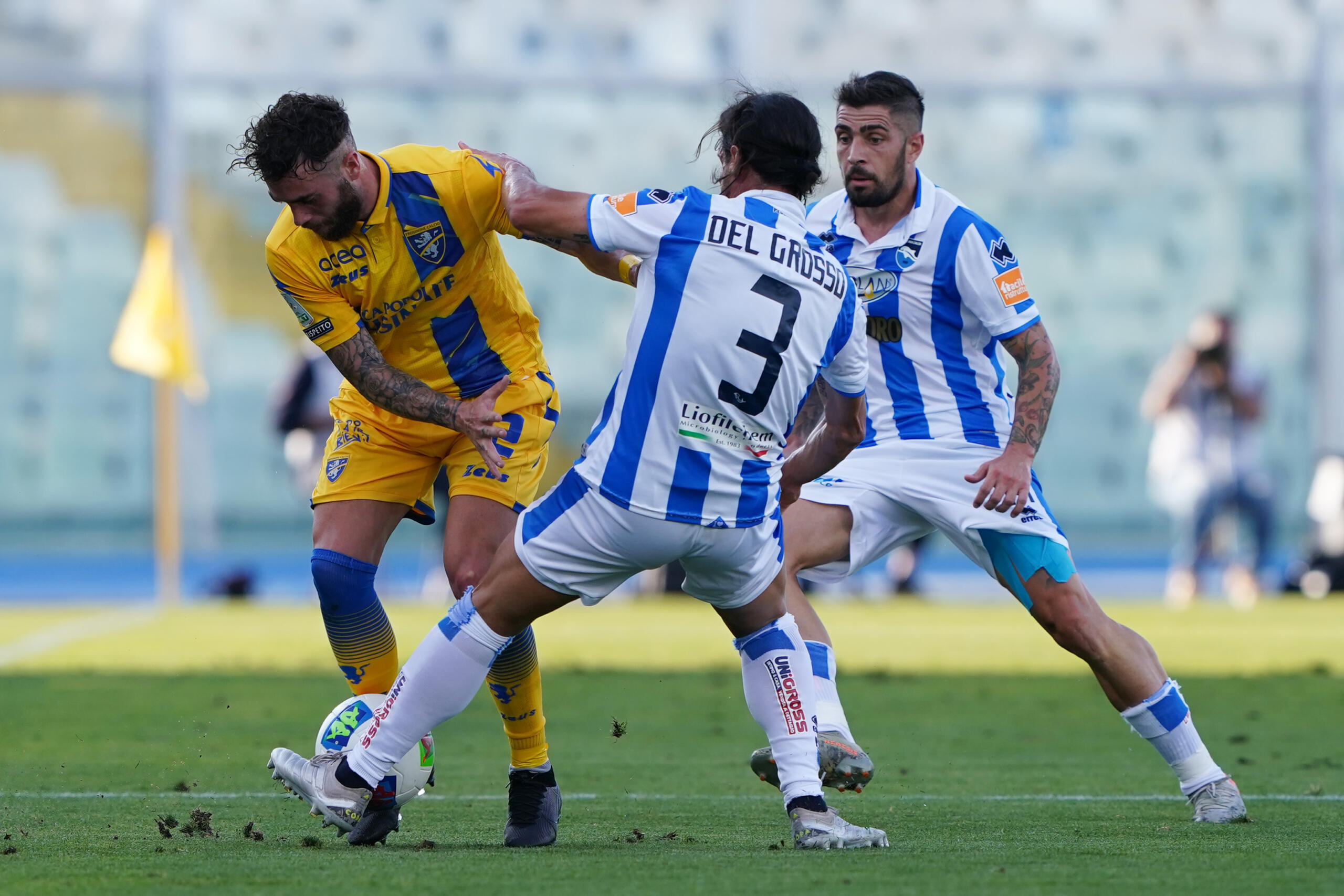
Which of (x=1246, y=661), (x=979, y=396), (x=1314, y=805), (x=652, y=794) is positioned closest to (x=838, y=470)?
(x=979, y=396)

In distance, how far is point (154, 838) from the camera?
476cm

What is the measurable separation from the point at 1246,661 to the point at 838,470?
16.4 feet

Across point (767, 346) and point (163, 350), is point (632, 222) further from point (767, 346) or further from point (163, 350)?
point (163, 350)

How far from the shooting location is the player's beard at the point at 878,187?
5.67 metres

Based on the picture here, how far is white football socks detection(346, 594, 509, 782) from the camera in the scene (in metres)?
4.49

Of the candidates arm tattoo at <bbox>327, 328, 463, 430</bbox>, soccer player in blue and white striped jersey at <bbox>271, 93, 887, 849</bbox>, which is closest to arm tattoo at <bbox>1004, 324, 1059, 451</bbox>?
soccer player in blue and white striped jersey at <bbox>271, 93, 887, 849</bbox>

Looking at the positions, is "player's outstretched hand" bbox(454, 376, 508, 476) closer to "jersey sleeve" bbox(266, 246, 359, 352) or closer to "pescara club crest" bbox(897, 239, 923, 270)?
"jersey sleeve" bbox(266, 246, 359, 352)

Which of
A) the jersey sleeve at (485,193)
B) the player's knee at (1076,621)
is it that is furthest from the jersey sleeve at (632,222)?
the player's knee at (1076,621)

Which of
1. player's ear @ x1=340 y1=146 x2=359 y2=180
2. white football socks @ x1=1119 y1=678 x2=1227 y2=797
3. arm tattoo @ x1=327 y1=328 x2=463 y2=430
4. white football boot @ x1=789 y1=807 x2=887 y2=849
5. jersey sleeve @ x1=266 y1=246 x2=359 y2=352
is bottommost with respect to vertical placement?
white football boot @ x1=789 y1=807 x2=887 y2=849

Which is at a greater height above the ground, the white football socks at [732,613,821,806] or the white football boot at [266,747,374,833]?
the white football socks at [732,613,821,806]

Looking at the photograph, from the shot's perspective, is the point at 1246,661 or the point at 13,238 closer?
the point at 1246,661

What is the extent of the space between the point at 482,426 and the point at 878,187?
170 cm

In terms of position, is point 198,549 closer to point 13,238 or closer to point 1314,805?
point 13,238

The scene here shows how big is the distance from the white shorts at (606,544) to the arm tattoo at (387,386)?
0.47 metres
